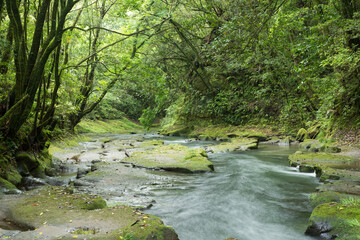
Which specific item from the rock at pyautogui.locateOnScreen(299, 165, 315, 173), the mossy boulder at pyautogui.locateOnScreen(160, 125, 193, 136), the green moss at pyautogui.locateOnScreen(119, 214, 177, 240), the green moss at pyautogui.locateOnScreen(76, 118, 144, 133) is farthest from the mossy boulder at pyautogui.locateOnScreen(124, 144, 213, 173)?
the green moss at pyautogui.locateOnScreen(76, 118, 144, 133)

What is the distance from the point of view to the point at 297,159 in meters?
9.00

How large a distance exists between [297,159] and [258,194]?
11.1 ft

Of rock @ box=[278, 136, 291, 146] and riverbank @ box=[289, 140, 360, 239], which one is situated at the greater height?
rock @ box=[278, 136, 291, 146]

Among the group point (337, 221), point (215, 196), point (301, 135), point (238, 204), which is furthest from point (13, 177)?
point (301, 135)

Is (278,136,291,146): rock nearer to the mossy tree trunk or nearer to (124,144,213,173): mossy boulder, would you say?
(124,144,213,173): mossy boulder

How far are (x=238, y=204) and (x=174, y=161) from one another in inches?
139

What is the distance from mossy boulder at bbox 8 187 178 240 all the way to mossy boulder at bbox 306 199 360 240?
226 centimetres

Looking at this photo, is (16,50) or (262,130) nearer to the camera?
(16,50)

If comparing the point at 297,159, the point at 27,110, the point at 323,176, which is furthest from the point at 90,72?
the point at 323,176

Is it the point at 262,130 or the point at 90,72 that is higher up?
the point at 90,72

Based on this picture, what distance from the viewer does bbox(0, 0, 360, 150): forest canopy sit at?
586 cm

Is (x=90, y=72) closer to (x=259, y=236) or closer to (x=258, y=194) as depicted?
(x=258, y=194)

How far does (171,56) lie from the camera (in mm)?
17297

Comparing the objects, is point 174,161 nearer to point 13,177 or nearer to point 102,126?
point 13,177
